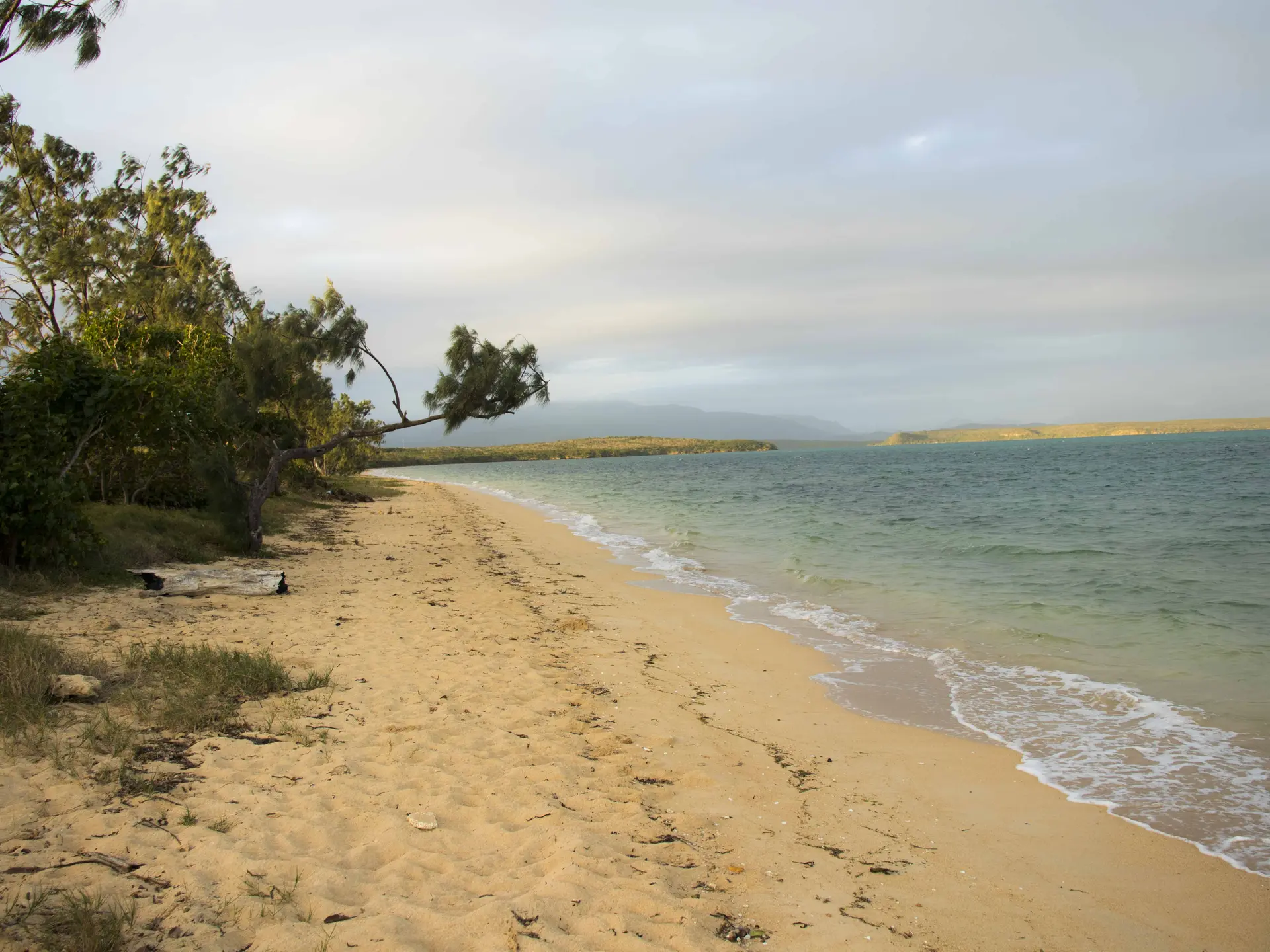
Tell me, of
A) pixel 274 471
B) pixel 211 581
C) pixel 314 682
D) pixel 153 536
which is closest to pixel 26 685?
pixel 314 682

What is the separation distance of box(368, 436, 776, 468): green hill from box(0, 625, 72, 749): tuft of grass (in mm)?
149302

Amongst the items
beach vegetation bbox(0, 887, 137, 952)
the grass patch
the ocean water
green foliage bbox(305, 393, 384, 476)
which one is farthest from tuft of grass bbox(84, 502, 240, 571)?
green foliage bbox(305, 393, 384, 476)

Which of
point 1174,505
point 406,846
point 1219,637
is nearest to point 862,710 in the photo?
point 406,846

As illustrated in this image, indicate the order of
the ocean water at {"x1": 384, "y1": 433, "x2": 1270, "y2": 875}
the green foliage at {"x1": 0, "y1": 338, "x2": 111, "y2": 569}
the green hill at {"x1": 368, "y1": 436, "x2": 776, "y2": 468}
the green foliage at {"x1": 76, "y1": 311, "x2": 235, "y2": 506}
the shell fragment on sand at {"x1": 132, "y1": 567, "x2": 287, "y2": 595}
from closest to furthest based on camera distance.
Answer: the ocean water at {"x1": 384, "y1": 433, "x2": 1270, "y2": 875} → the green foliage at {"x1": 0, "y1": 338, "x2": 111, "y2": 569} → the shell fragment on sand at {"x1": 132, "y1": 567, "x2": 287, "y2": 595} → the green foliage at {"x1": 76, "y1": 311, "x2": 235, "y2": 506} → the green hill at {"x1": 368, "y1": 436, "x2": 776, "y2": 468}

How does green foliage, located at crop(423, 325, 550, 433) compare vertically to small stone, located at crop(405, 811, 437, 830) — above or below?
above

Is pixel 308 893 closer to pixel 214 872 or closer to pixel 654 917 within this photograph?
pixel 214 872

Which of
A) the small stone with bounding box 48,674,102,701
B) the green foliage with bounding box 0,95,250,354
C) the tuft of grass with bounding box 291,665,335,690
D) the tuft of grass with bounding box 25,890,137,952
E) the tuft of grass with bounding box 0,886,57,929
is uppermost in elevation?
the green foliage with bounding box 0,95,250,354

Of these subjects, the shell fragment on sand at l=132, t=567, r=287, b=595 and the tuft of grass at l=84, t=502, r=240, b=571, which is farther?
the tuft of grass at l=84, t=502, r=240, b=571

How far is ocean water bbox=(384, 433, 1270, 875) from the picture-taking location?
19.7ft

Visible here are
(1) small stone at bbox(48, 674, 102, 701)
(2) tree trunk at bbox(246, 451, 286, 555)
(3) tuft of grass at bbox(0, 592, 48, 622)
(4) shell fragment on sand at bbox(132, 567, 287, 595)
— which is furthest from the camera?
(2) tree trunk at bbox(246, 451, 286, 555)

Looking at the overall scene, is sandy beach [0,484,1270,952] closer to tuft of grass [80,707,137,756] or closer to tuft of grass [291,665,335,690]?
tuft of grass [291,665,335,690]

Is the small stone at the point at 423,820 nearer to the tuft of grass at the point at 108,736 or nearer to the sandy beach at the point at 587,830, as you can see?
the sandy beach at the point at 587,830

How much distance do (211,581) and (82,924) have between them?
856 centimetres

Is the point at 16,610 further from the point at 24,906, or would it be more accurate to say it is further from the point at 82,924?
the point at 82,924
